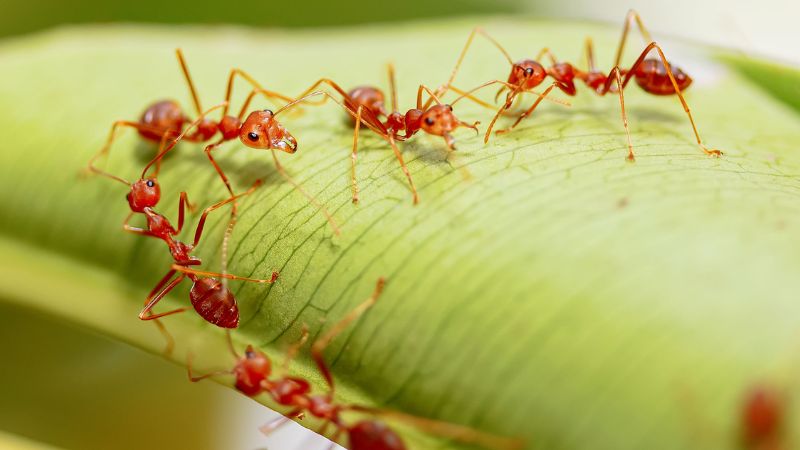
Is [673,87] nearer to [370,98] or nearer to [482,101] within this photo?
[482,101]

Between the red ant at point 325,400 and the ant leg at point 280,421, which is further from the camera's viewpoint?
the ant leg at point 280,421

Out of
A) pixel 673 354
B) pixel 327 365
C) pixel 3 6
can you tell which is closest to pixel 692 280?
pixel 673 354

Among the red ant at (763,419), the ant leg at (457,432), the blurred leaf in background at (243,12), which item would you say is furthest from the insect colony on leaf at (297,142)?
the blurred leaf in background at (243,12)

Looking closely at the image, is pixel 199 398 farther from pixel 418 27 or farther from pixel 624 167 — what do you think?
pixel 418 27

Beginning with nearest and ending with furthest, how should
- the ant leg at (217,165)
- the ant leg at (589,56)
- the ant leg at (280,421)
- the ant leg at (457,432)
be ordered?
the ant leg at (457,432), the ant leg at (280,421), the ant leg at (217,165), the ant leg at (589,56)

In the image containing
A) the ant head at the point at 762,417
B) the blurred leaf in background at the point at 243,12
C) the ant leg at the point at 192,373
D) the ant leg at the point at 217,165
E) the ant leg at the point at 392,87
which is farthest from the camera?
the blurred leaf in background at the point at 243,12

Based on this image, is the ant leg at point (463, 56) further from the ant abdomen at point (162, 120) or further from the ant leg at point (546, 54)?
the ant abdomen at point (162, 120)

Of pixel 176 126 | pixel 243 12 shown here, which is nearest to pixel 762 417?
pixel 176 126
